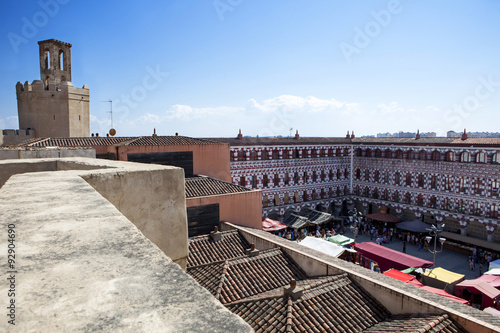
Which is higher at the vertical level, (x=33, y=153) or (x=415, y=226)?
(x=33, y=153)

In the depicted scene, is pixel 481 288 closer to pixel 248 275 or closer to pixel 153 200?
pixel 248 275

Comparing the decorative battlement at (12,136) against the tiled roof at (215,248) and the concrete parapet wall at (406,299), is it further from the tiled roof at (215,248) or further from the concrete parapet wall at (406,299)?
the concrete parapet wall at (406,299)

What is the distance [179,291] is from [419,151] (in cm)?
3674

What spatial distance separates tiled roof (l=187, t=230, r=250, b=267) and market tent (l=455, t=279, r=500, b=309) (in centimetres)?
1069

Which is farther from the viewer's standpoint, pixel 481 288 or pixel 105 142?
pixel 105 142

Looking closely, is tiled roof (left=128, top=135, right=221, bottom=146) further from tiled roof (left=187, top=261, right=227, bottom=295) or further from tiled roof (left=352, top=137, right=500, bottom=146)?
tiled roof (left=352, top=137, right=500, bottom=146)

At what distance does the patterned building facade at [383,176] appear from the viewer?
29531mm

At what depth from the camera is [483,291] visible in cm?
1636

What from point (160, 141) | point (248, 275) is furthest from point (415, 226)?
point (248, 275)

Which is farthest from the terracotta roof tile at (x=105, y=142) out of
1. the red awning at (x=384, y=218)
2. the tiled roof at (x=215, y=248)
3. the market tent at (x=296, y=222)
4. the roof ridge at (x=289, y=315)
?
the red awning at (x=384, y=218)

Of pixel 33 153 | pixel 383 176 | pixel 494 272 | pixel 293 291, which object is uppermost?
pixel 33 153

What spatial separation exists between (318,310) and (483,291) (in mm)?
11321

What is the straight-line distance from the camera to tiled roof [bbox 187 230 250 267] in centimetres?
1388

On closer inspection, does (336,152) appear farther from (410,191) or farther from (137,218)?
(137,218)
